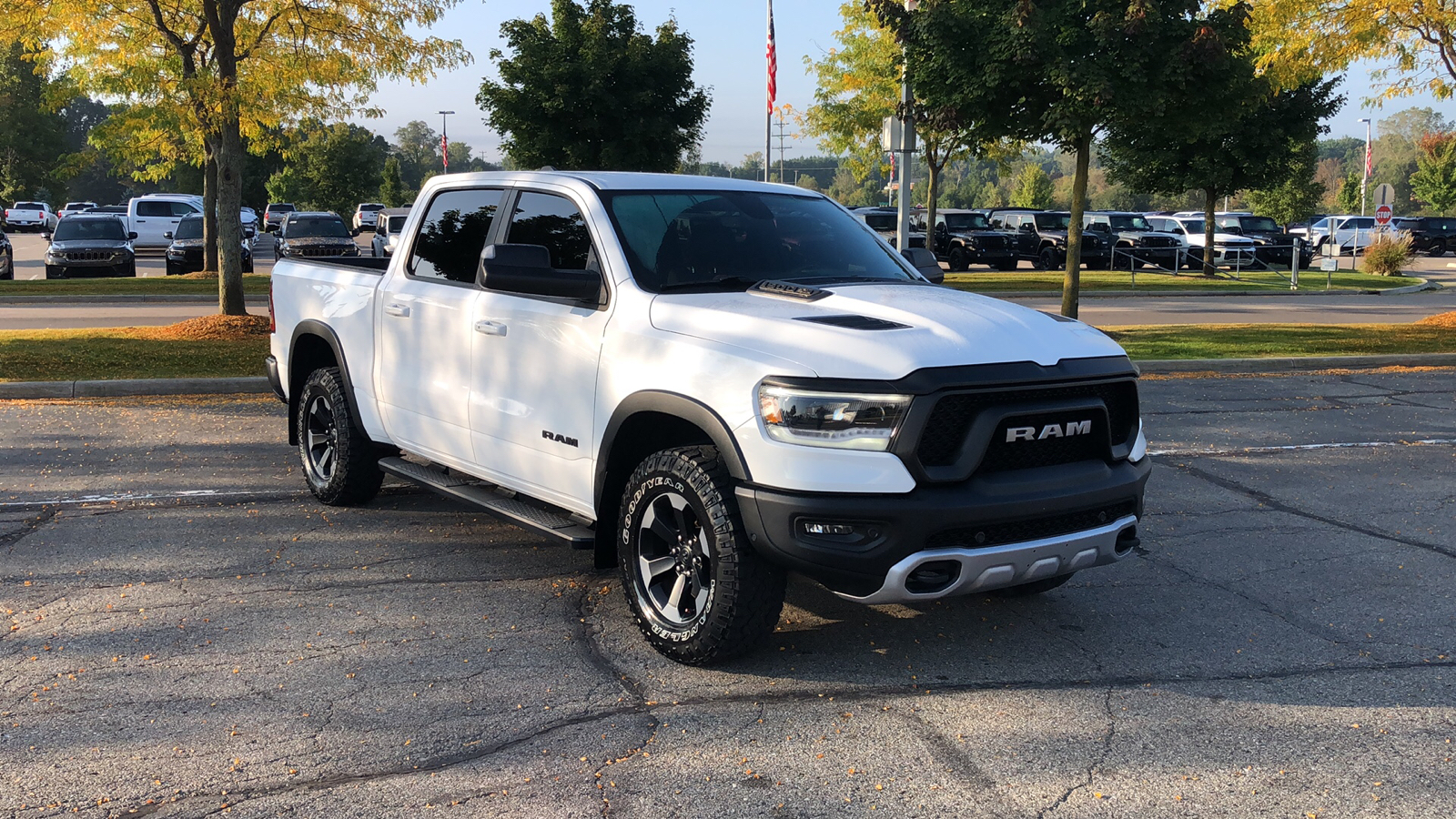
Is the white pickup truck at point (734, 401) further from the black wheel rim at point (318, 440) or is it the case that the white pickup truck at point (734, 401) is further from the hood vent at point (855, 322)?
the black wheel rim at point (318, 440)

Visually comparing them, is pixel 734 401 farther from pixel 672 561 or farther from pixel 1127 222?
pixel 1127 222

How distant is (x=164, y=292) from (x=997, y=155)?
2169 cm

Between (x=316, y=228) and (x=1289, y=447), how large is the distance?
76.9 feet

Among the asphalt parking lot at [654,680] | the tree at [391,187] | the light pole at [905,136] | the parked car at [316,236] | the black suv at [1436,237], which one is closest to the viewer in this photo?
the asphalt parking lot at [654,680]

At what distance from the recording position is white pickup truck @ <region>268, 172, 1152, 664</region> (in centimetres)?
409

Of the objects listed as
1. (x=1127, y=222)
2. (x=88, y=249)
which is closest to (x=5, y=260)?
(x=88, y=249)

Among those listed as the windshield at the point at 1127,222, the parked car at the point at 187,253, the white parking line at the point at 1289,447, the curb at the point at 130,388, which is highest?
the windshield at the point at 1127,222

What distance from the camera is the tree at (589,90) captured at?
2659 cm

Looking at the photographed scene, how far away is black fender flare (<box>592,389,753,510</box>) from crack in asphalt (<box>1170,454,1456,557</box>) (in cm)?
427

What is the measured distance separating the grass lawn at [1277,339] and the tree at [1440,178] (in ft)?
206

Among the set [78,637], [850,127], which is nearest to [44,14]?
[78,637]

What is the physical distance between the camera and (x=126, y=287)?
2355 cm

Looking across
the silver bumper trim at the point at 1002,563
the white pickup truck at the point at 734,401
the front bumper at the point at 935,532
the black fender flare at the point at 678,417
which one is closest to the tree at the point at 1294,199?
the white pickup truck at the point at 734,401

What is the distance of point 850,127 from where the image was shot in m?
34.6
